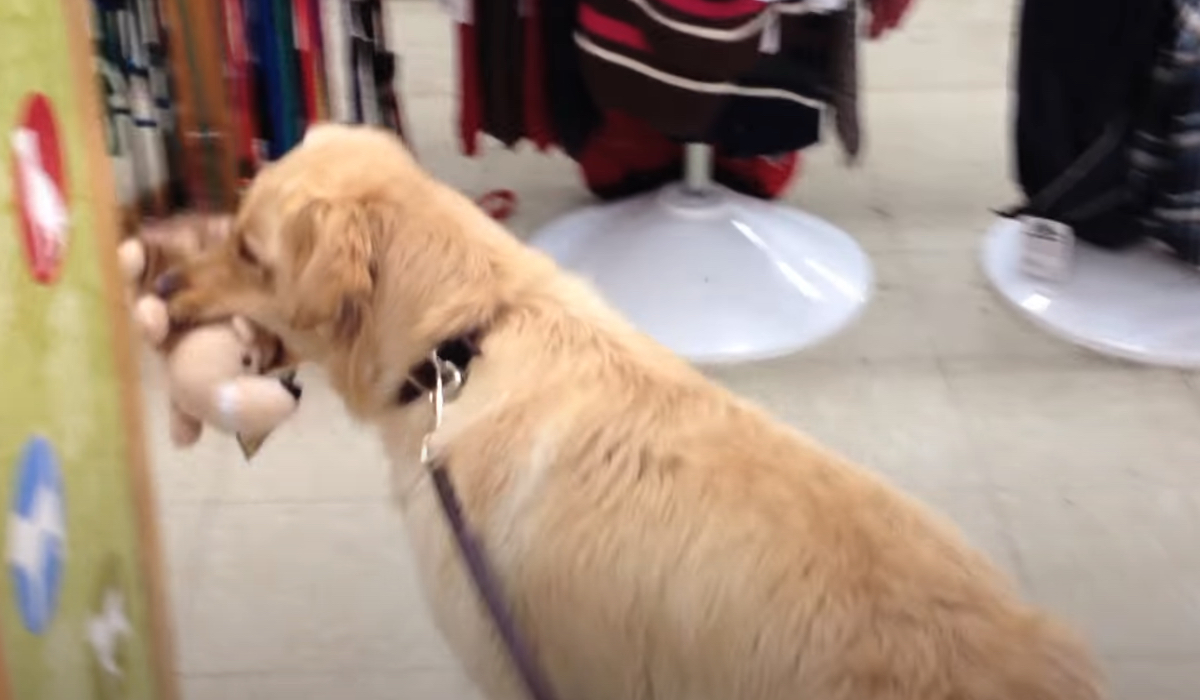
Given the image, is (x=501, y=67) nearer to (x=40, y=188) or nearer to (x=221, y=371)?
(x=221, y=371)

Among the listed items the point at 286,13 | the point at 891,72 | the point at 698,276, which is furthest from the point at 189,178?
the point at 891,72

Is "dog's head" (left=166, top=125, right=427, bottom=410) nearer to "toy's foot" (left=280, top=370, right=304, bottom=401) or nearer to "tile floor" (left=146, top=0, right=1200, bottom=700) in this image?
"toy's foot" (left=280, top=370, right=304, bottom=401)

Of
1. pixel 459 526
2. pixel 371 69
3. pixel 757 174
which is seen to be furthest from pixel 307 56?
pixel 459 526

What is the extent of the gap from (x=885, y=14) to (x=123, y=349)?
1.48 m

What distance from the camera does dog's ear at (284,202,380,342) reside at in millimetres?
1393

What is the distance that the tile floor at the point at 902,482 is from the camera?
2.01 m

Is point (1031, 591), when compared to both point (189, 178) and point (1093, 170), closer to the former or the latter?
point (1093, 170)

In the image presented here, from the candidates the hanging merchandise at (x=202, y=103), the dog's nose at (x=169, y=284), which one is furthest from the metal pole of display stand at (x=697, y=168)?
the dog's nose at (x=169, y=284)

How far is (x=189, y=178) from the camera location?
245 centimetres

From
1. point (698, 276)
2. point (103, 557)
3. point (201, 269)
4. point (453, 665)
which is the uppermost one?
point (201, 269)

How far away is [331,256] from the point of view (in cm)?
139

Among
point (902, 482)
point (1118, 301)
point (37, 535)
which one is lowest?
point (902, 482)

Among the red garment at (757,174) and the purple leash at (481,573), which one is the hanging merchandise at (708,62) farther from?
the purple leash at (481,573)

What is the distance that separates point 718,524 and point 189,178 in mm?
1364
